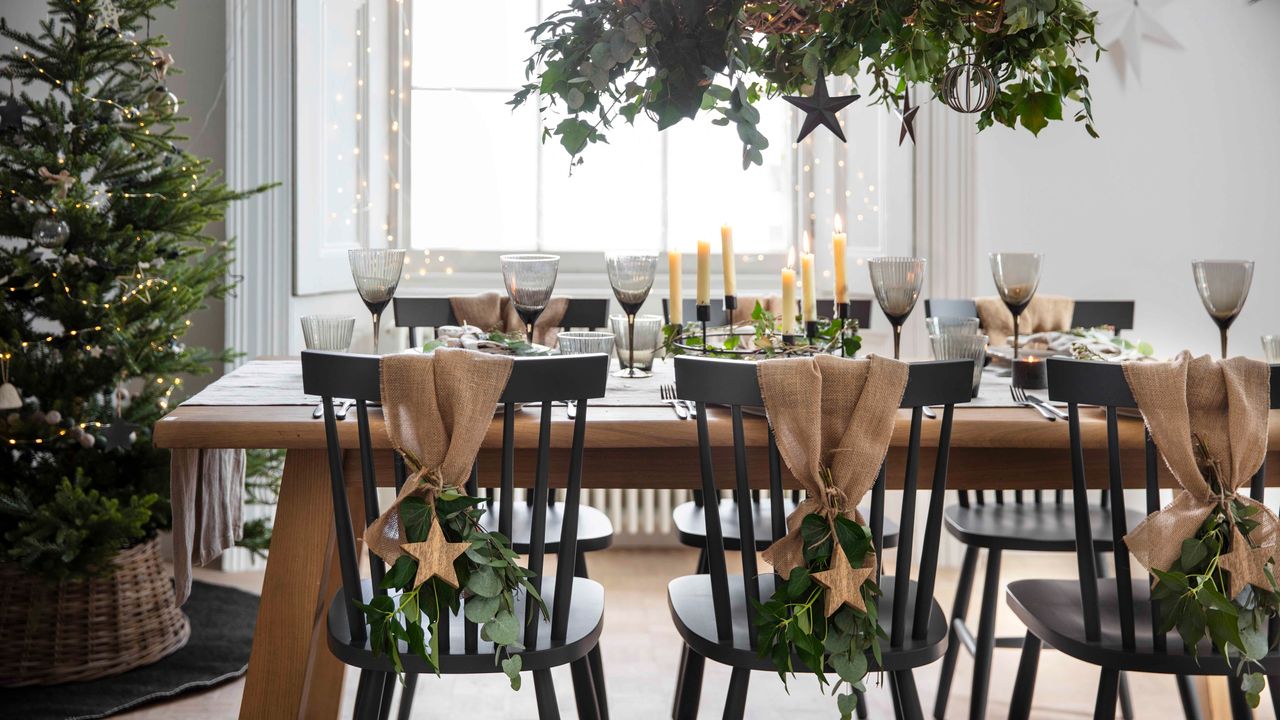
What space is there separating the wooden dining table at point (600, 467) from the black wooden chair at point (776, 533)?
0.15m

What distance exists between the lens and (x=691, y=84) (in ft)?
3.45

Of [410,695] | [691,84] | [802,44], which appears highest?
[802,44]

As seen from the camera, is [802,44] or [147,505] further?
[147,505]

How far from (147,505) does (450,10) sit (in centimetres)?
201

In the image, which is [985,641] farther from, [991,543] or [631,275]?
[631,275]

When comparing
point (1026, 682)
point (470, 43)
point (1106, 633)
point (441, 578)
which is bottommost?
point (1026, 682)

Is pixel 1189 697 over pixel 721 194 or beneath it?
beneath

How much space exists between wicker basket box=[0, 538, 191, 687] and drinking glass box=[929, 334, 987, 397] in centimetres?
171

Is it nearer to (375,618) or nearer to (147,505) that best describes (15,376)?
(147,505)

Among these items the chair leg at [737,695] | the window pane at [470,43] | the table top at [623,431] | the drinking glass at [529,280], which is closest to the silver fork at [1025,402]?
the table top at [623,431]

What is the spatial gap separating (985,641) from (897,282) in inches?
31.0

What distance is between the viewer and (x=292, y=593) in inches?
62.1

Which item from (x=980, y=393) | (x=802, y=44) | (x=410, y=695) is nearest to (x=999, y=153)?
(x=980, y=393)

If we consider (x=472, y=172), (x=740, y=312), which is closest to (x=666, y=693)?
(x=740, y=312)
